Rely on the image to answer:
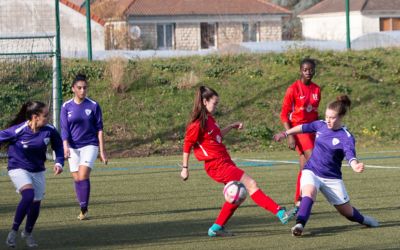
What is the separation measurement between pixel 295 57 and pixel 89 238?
63.6ft

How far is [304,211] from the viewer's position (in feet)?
30.6

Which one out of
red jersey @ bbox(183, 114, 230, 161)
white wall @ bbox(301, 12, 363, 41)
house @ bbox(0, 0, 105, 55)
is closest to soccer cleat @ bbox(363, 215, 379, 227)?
red jersey @ bbox(183, 114, 230, 161)

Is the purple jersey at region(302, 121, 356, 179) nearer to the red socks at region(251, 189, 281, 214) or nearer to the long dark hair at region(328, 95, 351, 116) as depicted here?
the long dark hair at region(328, 95, 351, 116)

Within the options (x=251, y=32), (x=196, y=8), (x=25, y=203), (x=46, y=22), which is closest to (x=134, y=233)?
(x=25, y=203)

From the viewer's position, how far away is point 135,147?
22812 millimetres

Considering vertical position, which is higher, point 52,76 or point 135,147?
point 52,76

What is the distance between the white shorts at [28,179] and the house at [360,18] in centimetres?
4243

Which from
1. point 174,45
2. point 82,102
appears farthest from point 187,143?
point 174,45

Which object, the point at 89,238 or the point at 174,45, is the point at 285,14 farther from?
the point at 89,238

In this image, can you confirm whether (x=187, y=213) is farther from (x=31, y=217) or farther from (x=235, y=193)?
(x=31, y=217)

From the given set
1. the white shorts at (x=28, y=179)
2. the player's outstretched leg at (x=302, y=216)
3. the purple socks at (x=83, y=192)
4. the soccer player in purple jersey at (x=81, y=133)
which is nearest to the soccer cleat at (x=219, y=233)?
the player's outstretched leg at (x=302, y=216)

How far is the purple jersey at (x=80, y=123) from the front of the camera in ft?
37.8

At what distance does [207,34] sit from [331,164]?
37671 mm

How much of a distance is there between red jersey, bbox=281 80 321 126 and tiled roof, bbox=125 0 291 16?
114ft
